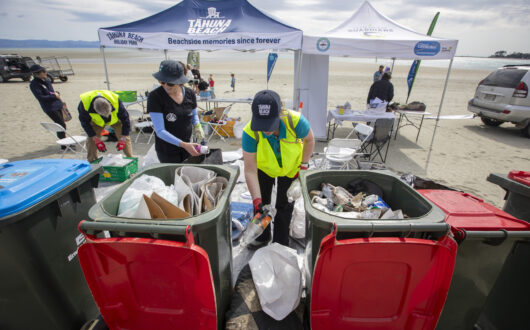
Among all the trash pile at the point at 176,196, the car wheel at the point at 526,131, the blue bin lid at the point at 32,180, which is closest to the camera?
the blue bin lid at the point at 32,180

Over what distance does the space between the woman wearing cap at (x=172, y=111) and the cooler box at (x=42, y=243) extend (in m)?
1.02

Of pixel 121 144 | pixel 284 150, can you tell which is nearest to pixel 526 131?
pixel 284 150

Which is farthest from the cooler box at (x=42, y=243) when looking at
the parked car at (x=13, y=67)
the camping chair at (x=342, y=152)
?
the parked car at (x=13, y=67)

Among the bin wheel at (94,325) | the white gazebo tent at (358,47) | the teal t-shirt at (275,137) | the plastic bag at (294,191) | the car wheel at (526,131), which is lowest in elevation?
the bin wheel at (94,325)

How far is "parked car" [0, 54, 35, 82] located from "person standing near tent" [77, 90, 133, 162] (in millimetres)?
19972

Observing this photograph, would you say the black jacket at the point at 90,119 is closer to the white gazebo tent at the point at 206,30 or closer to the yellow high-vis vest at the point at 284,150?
the white gazebo tent at the point at 206,30

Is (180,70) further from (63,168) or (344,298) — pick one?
(344,298)

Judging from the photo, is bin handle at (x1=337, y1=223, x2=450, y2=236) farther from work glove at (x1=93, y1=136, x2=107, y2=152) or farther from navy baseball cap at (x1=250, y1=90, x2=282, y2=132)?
work glove at (x1=93, y1=136, x2=107, y2=152)

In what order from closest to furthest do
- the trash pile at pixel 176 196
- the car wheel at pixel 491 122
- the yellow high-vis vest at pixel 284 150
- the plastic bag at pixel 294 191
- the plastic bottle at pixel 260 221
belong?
the trash pile at pixel 176 196
the plastic bottle at pixel 260 221
the yellow high-vis vest at pixel 284 150
the plastic bag at pixel 294 191
the car wheel at pixel 491 122

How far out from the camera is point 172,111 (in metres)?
2.92

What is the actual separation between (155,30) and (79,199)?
5.32m

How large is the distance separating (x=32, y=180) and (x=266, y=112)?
1578 millimetres

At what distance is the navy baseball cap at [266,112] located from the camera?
194cm

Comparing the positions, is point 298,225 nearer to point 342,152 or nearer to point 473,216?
point 473,216
